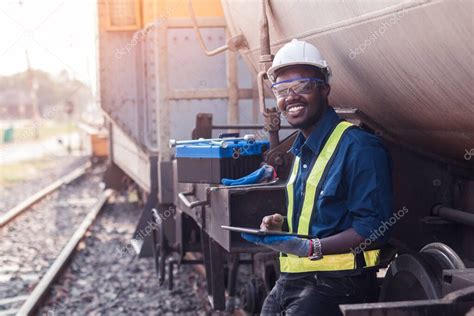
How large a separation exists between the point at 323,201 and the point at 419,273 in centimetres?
49

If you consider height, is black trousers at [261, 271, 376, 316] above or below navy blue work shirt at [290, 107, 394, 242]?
below

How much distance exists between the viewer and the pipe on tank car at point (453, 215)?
3.29 meters

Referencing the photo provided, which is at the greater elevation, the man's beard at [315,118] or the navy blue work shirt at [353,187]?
the man's beard at [315,118]

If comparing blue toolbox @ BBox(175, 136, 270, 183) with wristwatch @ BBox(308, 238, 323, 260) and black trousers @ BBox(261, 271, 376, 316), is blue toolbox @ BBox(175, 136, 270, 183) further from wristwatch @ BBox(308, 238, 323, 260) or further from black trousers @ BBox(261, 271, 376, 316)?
wristwatch @ BBox(308, 238, 323, 260)

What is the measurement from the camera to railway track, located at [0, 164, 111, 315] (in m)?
7.52

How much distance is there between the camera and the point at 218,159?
4.55 metres

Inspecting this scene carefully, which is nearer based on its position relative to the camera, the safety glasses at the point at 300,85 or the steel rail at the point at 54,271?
the safety glasses at the point at 300,85

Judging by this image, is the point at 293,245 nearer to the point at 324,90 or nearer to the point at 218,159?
the point at 324,90

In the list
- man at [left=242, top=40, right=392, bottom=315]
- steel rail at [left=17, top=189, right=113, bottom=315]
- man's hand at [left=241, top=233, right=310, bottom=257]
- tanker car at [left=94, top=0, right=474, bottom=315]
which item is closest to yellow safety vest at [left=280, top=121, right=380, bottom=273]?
man at [left=242, top=40, right=392, bottom=315]

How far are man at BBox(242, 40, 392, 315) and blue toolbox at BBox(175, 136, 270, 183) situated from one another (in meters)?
1.27

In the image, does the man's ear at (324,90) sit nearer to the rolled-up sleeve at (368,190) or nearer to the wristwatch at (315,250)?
the rolled-up sleeve at (368,190)

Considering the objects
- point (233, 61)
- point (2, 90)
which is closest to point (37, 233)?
point (233, 61)

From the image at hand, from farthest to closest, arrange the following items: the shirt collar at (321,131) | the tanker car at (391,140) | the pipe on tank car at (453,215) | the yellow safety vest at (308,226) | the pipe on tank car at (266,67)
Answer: the pipe on tank car at (266,67)
the pipe on tank car at (453,215)
the shirt collar at (321,131)
the yellow safety vest at (308,226)
the tanker car at (391,140)

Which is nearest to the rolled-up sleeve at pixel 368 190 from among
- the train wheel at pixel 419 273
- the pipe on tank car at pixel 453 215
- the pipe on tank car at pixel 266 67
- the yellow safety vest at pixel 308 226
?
the yellow safety vest at pixel 308 226
